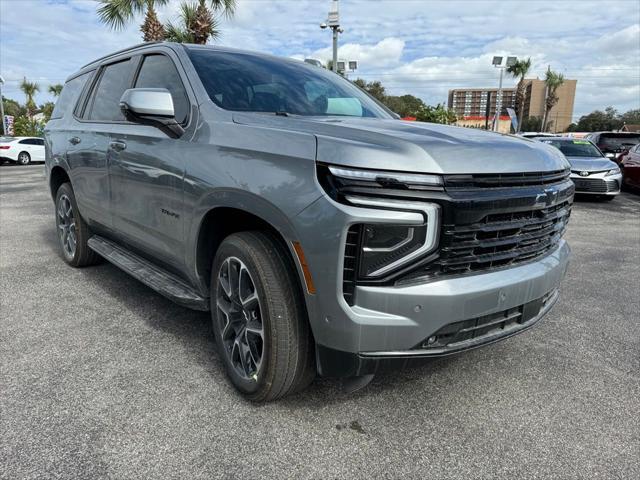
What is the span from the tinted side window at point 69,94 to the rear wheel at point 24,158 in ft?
72.8

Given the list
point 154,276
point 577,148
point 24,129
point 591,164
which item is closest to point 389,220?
point 154,276

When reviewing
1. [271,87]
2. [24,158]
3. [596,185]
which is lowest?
[24,158]

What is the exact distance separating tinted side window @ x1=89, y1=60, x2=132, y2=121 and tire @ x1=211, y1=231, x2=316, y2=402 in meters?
1.87

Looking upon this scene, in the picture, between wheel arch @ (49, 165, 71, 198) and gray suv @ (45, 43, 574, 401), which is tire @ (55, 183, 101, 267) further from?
gray suv @ (45, 43, 574, 401)

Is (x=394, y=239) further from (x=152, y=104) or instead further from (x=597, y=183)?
(x=597, y=183)

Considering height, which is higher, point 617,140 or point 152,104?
point 152,104

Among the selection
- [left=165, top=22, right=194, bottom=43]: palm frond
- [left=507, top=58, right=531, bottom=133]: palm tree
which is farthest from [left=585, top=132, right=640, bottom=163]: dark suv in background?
[left=507, top=58, right=531, bottom=133]: palm tree

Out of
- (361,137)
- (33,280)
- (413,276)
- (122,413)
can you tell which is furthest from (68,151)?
→ (413,276)

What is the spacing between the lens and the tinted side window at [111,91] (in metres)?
3.74

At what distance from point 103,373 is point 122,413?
47 centimetres

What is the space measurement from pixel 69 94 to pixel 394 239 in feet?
14.1

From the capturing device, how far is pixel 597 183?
10797mm

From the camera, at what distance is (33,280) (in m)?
4.49

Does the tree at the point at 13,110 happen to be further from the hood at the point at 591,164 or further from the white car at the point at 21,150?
the hood at the point at 591,164
